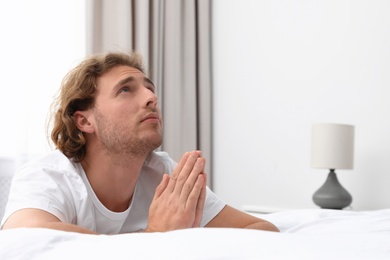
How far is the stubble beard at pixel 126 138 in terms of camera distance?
157 centimetres

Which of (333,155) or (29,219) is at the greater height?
(29,219)

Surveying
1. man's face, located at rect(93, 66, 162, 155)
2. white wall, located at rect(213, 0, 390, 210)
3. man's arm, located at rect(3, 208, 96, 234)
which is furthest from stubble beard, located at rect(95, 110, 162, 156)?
white wall, located at rect(213, 0, 390, 210)

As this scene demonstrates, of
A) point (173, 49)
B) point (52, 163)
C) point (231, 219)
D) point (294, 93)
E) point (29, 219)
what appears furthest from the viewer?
point (173, 49)

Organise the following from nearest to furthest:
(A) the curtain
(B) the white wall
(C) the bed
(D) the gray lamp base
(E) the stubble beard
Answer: (C) the bed → (E) the stubble beard → (D) the gray lamp base → (B) the white wall → (A) the curtain

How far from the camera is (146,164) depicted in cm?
176

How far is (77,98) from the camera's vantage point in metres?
1.69

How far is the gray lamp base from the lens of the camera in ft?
8.70

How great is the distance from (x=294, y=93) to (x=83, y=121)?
178 cm

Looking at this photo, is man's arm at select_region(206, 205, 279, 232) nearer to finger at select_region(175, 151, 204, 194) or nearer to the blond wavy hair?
finger at select_region(175, 151, 204, 194)

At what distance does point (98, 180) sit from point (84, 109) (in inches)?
9.3

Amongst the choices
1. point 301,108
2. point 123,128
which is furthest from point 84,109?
point 301,108

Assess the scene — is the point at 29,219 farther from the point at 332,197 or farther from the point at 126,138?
the point at 332,197

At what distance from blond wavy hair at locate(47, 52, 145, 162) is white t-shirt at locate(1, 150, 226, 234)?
7cm

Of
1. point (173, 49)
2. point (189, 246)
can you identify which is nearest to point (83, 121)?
point (189, 246)
